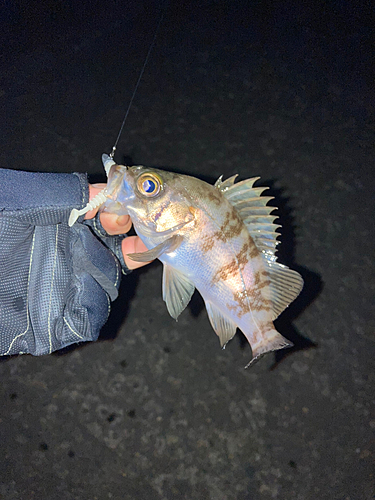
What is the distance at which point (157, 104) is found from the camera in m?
1.96

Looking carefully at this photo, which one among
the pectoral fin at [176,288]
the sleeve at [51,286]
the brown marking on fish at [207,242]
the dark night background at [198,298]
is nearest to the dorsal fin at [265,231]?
the brown marking on fish at [207,242]

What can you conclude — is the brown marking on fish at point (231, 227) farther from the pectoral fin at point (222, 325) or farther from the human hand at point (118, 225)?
the human hand at point (118, 225)

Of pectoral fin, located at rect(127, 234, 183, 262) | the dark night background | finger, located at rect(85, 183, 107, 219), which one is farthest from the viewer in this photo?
the dark night background

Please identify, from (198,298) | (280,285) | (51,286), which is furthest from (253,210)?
(198,298)

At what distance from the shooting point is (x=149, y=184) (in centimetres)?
83

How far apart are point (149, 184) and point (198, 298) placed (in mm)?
911

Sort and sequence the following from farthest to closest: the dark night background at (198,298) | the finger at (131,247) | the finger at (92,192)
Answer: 1. the dark night background at (198,298)
2. the finger at (131,247)
3. the finger at (92,192)

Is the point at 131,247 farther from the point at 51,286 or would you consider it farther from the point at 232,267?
the point at 232,267

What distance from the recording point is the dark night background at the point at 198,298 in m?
1.46

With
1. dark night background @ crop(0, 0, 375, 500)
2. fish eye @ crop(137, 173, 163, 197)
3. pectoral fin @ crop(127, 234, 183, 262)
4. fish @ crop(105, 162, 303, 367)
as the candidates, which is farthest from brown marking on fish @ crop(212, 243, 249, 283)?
dark night background @ crop(0, 0, 375, 500)

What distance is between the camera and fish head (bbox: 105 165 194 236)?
827mm

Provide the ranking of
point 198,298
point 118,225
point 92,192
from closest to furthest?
point 92,192 → point 118,225 → point 198,298

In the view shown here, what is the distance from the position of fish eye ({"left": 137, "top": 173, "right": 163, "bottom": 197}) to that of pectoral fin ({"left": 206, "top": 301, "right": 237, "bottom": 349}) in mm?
327

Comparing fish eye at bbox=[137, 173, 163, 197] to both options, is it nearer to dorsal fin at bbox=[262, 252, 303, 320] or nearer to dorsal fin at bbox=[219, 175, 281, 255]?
dorsal fin at bbox=[219, 175, 281, 255]
